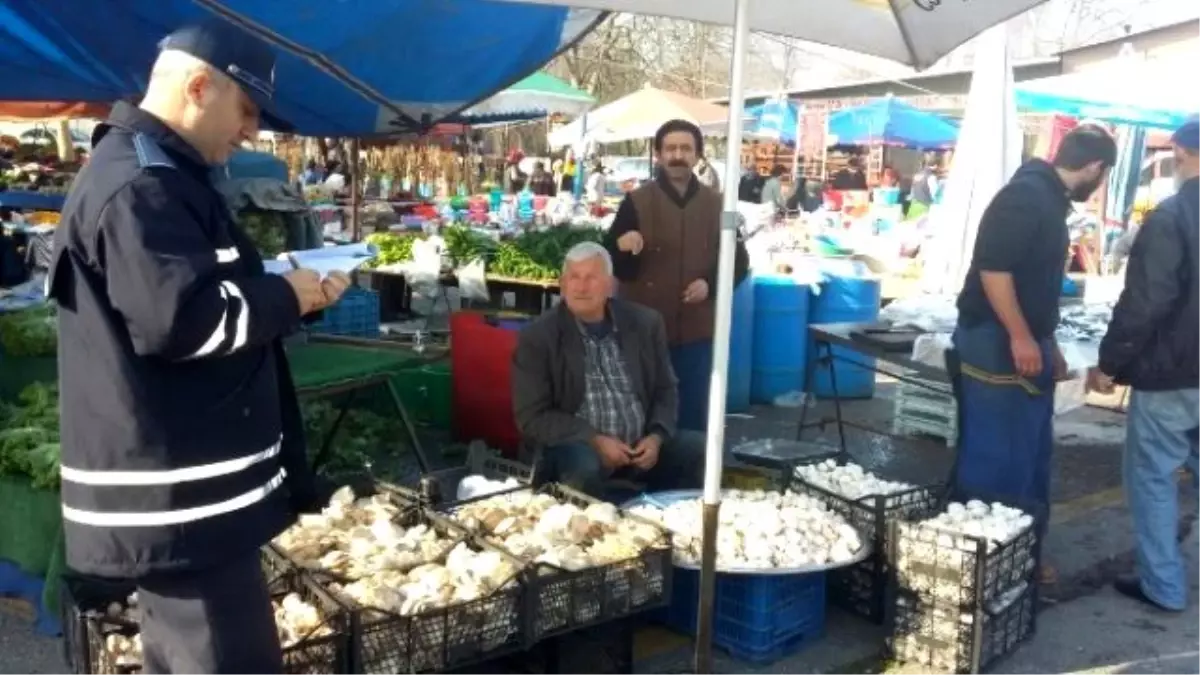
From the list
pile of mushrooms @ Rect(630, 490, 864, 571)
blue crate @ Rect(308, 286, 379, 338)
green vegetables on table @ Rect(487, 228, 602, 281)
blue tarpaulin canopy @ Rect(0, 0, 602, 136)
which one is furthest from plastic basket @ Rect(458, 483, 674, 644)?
green vegetables on table @ Rect(487, 228, 602, 281)

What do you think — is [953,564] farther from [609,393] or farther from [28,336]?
[28,336]

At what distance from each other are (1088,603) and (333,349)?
12.0 ft

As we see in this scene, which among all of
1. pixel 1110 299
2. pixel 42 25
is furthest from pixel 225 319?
pixel 1110 299

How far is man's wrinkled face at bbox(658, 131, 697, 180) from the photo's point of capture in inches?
216

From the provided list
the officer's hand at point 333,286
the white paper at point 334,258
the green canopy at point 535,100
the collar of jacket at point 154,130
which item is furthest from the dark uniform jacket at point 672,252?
the green canopy at point 535,100

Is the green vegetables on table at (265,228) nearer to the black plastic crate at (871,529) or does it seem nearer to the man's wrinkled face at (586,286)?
the man's wrinkled face at (586,286)

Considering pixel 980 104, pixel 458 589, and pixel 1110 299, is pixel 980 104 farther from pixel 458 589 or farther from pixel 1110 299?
pixel 458 589

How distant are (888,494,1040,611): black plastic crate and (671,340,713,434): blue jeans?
1.60 metres

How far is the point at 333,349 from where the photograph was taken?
573 cm

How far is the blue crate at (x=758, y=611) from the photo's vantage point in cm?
411

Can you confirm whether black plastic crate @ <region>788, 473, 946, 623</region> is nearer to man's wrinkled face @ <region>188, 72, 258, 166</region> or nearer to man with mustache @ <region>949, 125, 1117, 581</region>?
man with mustache @ <region>949, 125, 1117, 581</region>

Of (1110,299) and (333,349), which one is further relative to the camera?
(1110,299)

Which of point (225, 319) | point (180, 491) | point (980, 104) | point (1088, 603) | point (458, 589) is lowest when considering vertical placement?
point (1088, 603)

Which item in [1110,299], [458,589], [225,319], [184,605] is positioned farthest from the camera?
[1110,299]
